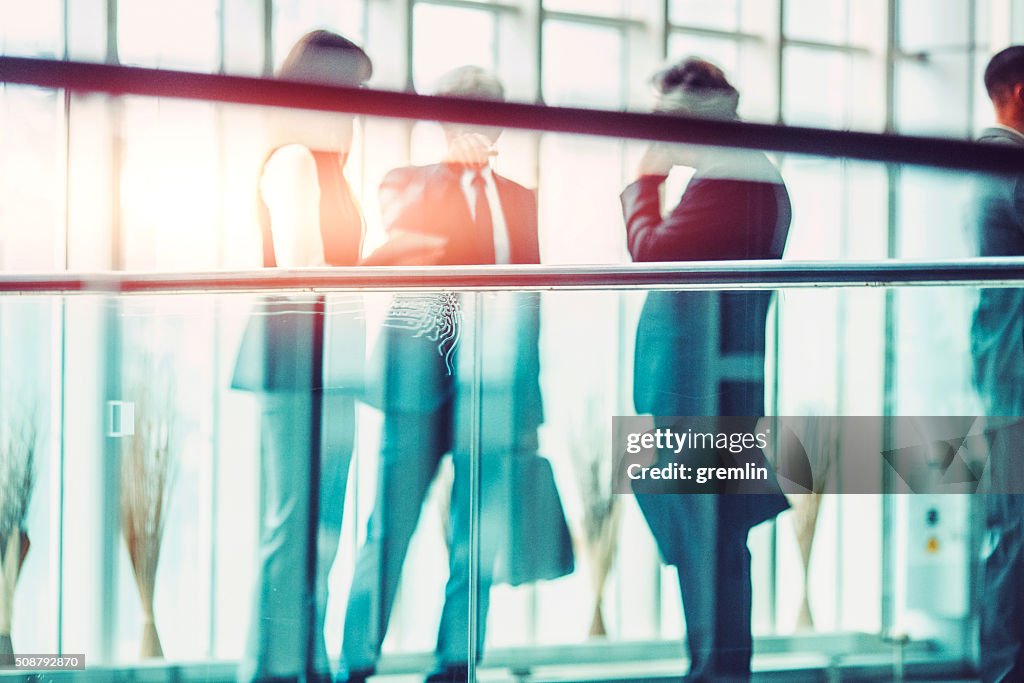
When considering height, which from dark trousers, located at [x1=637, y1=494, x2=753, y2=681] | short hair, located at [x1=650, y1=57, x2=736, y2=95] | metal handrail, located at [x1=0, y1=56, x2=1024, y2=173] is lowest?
dark trousers, located at [x1=637, y1=494, x2=753, y2=681]

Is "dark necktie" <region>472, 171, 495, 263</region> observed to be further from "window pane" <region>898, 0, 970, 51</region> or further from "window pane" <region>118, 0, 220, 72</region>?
"window pane" <region>898, 0, 970, 51</region>

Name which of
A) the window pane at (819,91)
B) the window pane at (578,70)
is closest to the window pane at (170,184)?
the window pane at (578,70)

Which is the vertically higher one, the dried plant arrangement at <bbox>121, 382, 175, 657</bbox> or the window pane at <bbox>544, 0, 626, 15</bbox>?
the window pane at <bbox>544, 0, 626, 15</bbox>

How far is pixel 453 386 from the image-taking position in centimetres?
216

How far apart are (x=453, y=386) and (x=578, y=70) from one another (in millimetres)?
786

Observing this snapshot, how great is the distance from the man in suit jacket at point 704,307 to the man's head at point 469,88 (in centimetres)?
37

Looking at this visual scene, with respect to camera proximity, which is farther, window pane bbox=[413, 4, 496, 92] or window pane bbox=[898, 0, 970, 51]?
window pane bbox=[898, 0, 970, 51]

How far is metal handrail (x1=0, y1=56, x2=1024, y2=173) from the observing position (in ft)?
6.72

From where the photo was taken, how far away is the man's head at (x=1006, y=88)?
2184 millimetres

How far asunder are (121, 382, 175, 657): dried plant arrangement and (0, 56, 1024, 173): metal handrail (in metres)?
0.70

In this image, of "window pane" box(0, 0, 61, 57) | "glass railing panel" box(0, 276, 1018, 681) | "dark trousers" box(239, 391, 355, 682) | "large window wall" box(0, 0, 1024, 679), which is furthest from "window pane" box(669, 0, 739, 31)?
"window pane" box(0, 0, 61, 57)

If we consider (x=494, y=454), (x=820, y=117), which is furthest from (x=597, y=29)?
(x=494, y=454)

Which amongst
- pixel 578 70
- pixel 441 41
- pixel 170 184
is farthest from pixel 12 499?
pixel 578 70

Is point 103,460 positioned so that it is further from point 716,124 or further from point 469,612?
point 716,124
